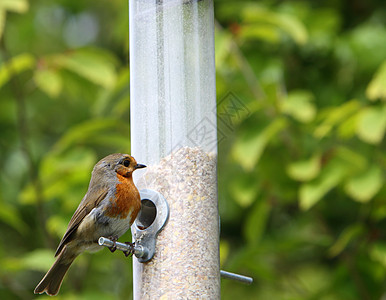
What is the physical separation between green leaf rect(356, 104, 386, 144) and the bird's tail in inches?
89.5

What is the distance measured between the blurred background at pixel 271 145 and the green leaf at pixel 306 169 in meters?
0.01

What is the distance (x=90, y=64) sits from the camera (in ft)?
18.5

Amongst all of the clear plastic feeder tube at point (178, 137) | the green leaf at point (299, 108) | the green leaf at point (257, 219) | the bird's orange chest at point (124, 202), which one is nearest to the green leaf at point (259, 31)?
the green leaf at point (299, 108)

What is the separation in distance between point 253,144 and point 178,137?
1.20 m

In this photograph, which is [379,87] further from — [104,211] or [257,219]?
[104,211]

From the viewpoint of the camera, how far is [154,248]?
168 inches

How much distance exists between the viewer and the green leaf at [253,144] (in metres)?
5.36

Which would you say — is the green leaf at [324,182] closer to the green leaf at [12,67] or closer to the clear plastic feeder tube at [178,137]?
the clear plastic feeder tube at [178,137]

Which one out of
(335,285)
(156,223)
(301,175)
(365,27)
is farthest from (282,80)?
(156,223)

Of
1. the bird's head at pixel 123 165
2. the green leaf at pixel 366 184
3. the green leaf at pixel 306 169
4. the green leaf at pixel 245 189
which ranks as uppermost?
the bird's head at pixel 123 165

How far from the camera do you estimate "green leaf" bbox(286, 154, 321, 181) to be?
5.29m

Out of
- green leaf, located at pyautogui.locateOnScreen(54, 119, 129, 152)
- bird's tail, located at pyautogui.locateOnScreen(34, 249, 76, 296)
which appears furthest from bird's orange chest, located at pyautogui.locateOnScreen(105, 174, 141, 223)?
green leaf, located at pyautogui.locateOnScreen(54, 119, 129, 152)

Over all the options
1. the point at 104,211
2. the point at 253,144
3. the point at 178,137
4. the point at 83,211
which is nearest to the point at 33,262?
the point at 83,211

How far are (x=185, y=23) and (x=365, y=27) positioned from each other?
94.9 inches
